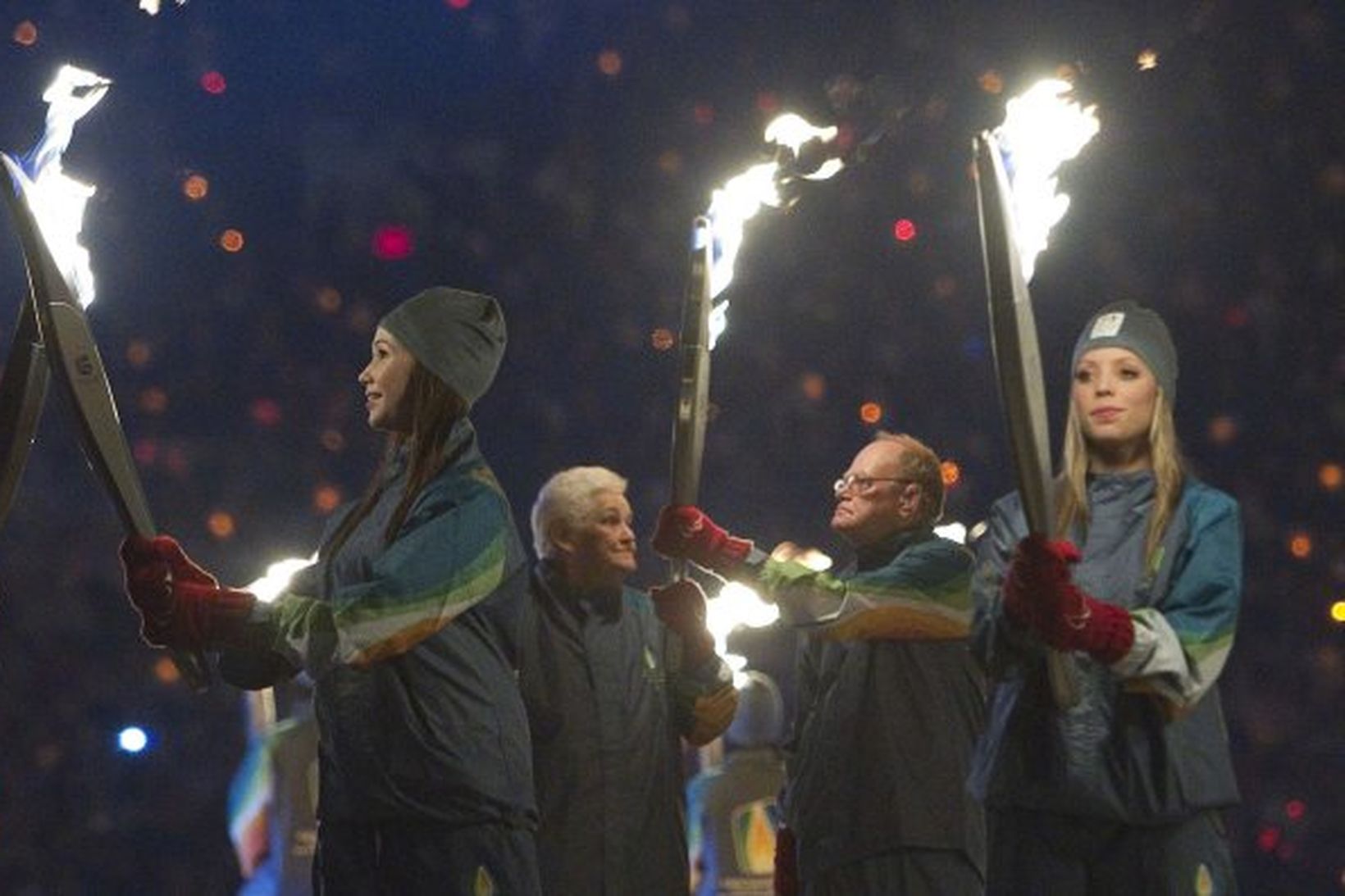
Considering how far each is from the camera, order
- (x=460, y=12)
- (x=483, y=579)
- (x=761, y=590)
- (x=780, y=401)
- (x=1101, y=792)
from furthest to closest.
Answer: (x=780, y=401)
(x=460, y=12)
(x=761, y=590)
(x=483, y=579)
(x=1101, y=792)

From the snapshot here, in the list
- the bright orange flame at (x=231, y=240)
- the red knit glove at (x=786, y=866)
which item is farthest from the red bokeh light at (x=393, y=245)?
the red knit glove at (x=786, y=866)

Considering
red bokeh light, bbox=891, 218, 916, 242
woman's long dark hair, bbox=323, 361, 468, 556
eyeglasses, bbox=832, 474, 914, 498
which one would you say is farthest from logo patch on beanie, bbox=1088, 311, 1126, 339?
red bokeh light, bbox=891, 218, 916, 242

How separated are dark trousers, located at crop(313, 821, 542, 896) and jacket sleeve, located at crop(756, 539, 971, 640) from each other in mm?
1145

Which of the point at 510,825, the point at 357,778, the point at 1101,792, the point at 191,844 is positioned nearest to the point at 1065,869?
the point at 1101,792

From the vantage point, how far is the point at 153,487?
907 centimetres

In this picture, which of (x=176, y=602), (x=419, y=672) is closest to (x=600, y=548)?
(x=419, y=672)

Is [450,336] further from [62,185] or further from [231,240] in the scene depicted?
[231,240]

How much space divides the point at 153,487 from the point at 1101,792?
598 centimetres

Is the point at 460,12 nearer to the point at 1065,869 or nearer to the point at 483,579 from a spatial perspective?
the point at 483,579

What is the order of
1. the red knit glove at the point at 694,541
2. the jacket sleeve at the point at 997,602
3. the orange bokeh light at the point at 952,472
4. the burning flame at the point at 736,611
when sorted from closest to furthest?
the jacket sleeve at the point at 997,602
the red knit glove at the point at 694,541
the burning flame at the point at 736,611
the orange bokeh light at the point at 952,472

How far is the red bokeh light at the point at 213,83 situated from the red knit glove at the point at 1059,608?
594 cm

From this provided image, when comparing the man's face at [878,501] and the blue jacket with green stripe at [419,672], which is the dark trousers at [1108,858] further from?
the man's face at [878,501]

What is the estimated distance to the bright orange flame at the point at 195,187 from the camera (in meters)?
8.99

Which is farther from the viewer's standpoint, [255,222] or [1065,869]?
[255,222]
